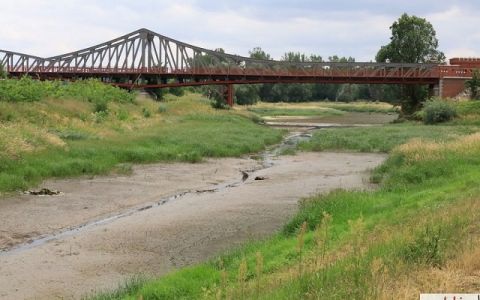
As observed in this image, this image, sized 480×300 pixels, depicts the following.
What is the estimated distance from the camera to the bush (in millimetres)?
59834

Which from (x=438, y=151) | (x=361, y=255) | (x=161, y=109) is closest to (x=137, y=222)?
(x=361, y=255)

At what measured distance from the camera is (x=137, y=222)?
18.3 m

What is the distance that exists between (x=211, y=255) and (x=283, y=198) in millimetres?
8738

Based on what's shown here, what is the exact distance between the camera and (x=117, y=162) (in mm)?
30562

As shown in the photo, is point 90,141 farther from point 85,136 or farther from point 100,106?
point 100,106


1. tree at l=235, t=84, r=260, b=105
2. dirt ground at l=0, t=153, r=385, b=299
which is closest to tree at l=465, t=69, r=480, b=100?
dirt ground at l=0, t=153, r=385, b=299

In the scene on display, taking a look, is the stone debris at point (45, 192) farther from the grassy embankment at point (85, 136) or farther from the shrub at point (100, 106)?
the shrub at point (100, 106)

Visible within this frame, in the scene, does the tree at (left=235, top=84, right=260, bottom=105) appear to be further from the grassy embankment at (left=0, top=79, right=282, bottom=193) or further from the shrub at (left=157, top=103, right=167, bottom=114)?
the grassy embankment at (left=0, top=79, right=282, bottom=193)

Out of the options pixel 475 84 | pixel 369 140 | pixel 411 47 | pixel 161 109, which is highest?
pixel 411 47

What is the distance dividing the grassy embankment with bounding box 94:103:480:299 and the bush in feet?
134

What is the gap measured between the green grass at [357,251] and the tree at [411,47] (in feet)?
237

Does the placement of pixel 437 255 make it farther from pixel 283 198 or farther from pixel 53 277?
pixel 283 198

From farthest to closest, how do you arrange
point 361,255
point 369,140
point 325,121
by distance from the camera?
point 325,121, point 369,140, point 361,255

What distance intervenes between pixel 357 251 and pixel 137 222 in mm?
10233
